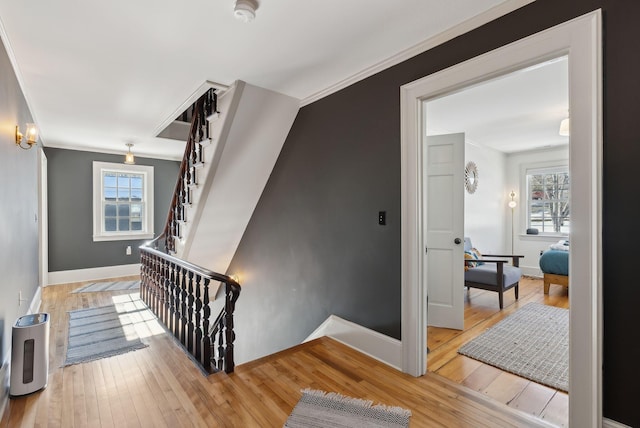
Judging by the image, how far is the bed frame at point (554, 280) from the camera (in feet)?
15.4

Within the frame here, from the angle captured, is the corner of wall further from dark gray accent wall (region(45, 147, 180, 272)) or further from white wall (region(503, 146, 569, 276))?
white wall (region(503, 146, 569, 276))

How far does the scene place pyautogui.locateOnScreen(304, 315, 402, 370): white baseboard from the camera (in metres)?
2.41

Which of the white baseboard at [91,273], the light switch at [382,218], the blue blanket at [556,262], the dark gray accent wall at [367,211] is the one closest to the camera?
the dark gray accent wall at [367,211]

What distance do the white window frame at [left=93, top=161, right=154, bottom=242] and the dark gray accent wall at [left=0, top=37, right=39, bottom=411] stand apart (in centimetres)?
262

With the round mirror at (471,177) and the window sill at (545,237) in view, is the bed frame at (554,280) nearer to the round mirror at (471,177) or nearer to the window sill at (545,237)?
the window sill at (545,237)

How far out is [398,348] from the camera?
7.80ft

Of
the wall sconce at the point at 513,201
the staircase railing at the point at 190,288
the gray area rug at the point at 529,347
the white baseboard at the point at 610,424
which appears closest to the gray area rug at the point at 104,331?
the staircase railing at the point at 190,288

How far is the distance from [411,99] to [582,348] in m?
1.79

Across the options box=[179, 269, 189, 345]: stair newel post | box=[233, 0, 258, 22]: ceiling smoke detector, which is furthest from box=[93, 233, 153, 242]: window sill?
box=[233, 0, 258, 22]: ceiling smoke detector

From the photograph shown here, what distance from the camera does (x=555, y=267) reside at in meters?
4.76

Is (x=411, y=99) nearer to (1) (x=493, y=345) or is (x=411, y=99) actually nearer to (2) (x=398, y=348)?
(2) (x=398, y=348)

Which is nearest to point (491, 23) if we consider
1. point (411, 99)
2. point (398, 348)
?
point (411, 99)

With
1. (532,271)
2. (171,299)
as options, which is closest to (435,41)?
(171,299)

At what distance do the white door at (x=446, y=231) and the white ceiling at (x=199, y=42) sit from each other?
56.0 inches
